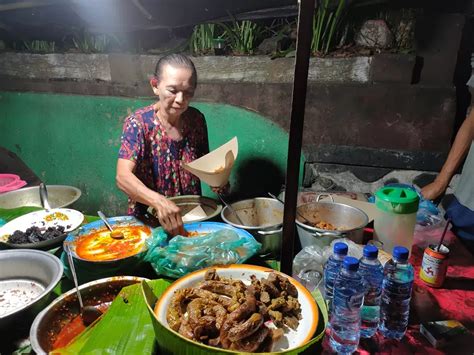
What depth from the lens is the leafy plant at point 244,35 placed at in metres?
3.46

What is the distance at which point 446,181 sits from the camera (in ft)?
9.32

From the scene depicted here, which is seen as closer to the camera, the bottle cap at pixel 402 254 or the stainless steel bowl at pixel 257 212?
the bottle cap at pixel 402 254

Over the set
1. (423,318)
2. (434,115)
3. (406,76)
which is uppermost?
(406,76)

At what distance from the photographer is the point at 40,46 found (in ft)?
14.7

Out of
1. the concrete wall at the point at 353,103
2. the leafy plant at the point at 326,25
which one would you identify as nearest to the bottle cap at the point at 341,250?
the concrete wall at the point at 353,103

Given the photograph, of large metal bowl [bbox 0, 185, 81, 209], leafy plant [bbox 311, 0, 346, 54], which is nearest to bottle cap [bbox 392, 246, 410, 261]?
large metal bowl [bbox 0, 185, 81, 209]

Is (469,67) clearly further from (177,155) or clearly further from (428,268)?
(177,155)

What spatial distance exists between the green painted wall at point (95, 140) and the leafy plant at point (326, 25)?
87cm

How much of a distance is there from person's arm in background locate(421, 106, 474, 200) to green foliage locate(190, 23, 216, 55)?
2481 mm

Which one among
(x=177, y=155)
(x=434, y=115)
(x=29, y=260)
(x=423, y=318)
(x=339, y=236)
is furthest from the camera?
(x=434, y=115)

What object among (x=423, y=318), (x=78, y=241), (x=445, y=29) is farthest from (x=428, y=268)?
(x=445, y=29)

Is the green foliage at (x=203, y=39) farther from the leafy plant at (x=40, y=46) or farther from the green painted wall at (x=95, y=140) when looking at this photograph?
the leafy plant at (x=40, y=46)

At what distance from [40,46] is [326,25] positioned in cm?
364

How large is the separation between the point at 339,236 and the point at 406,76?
2.11 metres
